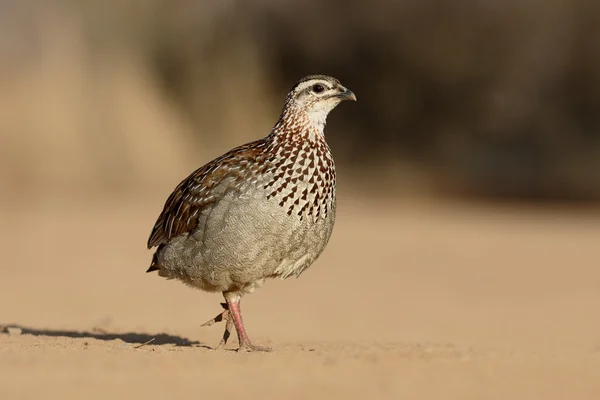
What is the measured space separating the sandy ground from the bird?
0.63 meters

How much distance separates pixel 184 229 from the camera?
8734 millimetres

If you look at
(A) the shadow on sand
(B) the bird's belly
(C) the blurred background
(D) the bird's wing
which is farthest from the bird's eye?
(C) the blurred background

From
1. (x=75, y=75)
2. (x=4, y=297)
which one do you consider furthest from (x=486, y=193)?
(x=4, y=297)

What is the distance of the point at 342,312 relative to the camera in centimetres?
1448

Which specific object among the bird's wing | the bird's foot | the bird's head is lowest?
the bird's foot

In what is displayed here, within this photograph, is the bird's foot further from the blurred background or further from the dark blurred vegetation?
the dark blurred vegetation

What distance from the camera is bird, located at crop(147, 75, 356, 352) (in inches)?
321

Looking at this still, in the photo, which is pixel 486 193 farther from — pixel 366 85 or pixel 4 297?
pixel 4 297

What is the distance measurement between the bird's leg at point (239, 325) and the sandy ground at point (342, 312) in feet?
0.74

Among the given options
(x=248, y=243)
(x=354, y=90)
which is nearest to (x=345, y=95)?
(x=248, y=243)

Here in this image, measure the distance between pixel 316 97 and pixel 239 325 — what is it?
1.91 meters

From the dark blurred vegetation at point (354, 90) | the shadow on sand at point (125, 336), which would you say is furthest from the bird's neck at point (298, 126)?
the dark blurred vegetation at point (354, 90)

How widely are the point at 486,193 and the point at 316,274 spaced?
14.3 metres

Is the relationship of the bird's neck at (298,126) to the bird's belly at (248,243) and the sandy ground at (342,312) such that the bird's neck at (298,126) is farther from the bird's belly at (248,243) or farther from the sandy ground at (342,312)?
the sandy ground at (342,312)
